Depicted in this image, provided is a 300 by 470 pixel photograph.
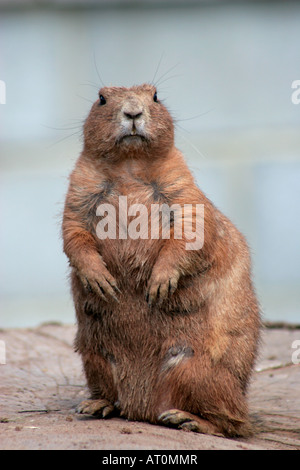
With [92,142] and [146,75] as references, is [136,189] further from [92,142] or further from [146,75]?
[146,75]

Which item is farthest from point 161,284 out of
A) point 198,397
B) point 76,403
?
point 76,403

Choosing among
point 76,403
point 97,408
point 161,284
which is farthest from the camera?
point 76,403

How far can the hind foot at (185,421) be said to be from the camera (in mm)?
6656

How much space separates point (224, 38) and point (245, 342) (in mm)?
9442

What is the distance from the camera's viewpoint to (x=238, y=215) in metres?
15.1

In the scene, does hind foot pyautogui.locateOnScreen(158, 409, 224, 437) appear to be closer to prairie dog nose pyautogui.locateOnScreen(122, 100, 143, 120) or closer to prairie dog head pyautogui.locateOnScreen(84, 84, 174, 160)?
prairie dog head pyautogui.locateOnScreen(84, 84, 174, 160)

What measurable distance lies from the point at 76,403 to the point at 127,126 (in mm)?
2922

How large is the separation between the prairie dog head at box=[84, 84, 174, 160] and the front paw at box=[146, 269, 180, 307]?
1.15 metres

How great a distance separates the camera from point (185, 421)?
6.74 m

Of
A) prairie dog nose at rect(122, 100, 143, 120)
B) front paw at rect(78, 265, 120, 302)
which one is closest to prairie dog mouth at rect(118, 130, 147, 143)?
prairie dog nose at rect(122, 100, 143, 120)

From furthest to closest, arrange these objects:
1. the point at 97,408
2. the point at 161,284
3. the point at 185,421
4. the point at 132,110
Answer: the point at 97,408 → the point at 132,110 → the point at 185,421 → the point at 161,284

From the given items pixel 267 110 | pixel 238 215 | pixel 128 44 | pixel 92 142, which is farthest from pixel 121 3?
pixel 92 142

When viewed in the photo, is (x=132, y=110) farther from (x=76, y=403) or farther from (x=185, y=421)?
(x=76, y=403)

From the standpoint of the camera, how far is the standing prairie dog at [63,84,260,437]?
6801 millimetres
